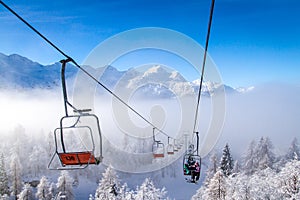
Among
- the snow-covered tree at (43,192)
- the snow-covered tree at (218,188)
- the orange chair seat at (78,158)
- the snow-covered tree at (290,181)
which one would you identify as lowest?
the snow-covered tree at (43,192)

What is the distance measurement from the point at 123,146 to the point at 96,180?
2782 cm

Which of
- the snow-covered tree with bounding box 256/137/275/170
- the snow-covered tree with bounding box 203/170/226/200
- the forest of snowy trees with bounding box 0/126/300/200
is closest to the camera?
the forest of snowy trees with bounding box 0/126/300/200

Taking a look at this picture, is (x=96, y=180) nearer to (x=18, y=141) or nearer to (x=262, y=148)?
(x=18, y=141)

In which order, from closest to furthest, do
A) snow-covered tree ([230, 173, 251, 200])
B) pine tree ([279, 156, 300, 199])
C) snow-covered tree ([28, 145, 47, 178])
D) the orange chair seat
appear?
the orange chair seat < pine tree ([279, 156, 300, 199]) < snow-covered tree ([230, 173, 251, 200]) < snow-covered tree ([28, 145, 47, 178])

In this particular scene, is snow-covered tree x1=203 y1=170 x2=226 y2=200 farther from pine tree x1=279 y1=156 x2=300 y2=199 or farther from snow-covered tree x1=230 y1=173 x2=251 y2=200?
pine tree x1=279 y1=156 x2=300 y2=199

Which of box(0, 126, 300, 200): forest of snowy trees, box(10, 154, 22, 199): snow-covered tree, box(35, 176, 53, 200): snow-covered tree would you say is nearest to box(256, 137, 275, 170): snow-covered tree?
box(0, 126, 300, 200): forest of snowy trees

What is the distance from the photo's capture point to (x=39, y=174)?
8712 cm

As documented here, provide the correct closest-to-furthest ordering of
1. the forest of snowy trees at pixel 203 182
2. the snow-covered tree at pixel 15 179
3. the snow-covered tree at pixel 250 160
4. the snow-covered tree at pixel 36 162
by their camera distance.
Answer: the forest of snowy trees at pixel 203 182 → the snow-covered tree at pixel 15 179 → the snow-covered tree at pixel 250 160 → the snow-covered tree at pixel 36 162

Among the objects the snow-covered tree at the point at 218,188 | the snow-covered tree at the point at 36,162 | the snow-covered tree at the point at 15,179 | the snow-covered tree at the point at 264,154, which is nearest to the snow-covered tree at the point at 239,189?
the snow-covered tree at the point at 218,188

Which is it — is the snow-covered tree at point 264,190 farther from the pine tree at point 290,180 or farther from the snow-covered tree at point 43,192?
the snow-covered tree at point 43,192

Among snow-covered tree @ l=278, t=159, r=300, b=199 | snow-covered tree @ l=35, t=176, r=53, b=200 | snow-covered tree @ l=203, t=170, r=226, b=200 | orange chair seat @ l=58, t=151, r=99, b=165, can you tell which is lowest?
snow-covered tree @ l=35, t=176, r=53, b=200

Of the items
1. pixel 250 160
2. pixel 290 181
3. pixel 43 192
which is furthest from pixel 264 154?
pixel 43 192

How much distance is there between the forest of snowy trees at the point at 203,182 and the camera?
30188 mm

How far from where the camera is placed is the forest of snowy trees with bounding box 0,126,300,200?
99.0 ft
